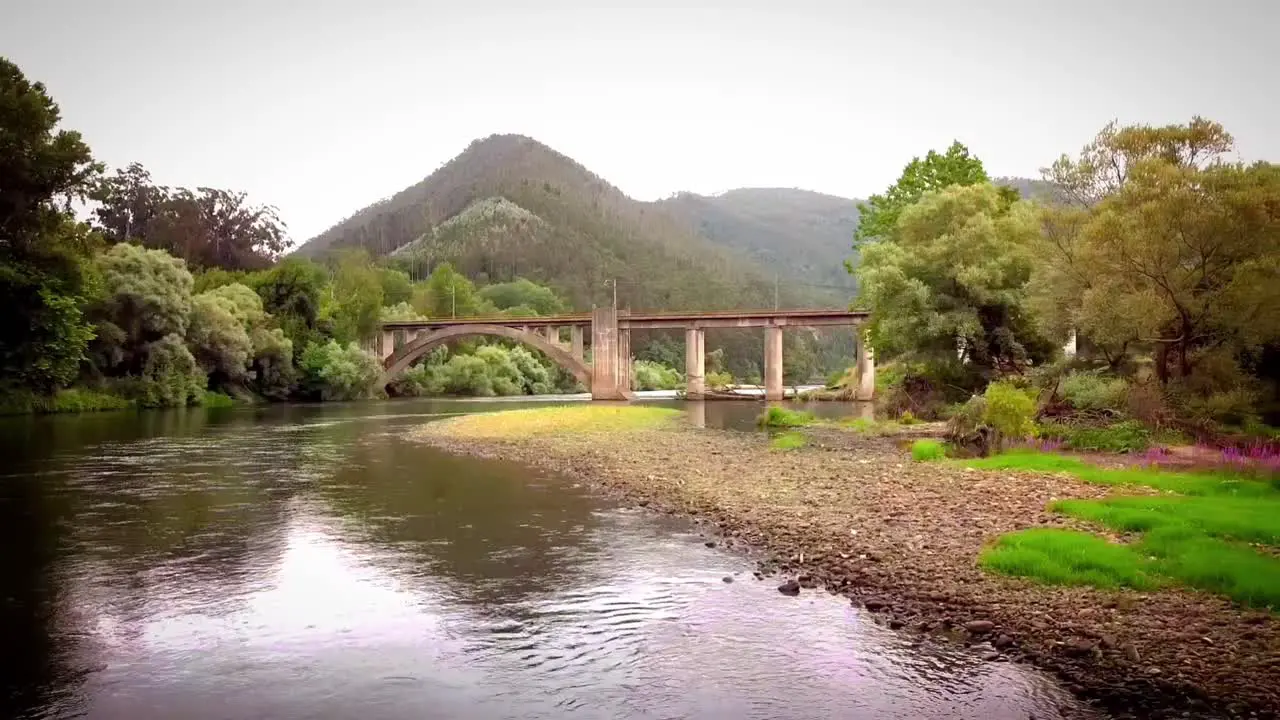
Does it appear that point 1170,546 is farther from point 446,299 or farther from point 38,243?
point 446,299

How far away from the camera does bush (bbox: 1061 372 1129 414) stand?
31812mm

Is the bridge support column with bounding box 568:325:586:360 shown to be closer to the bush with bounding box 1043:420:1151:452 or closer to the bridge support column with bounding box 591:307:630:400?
the bridge support column with bounding box 591:307:630:400

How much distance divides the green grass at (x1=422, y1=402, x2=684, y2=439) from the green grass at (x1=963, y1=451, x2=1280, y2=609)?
1103 inches

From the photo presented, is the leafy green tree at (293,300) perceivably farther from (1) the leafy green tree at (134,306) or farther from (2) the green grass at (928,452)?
(2) the green grass at (928,452)

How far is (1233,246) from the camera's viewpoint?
29.0 meters

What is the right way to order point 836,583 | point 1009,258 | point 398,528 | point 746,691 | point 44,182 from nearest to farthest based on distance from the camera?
point 746,691, point 836,583, point 398,528, point 1009,258, point 44,182

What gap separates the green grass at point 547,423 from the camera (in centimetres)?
4303

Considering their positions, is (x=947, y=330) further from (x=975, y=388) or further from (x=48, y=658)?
(x=48, y=658)

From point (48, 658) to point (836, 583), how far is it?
Result: 10882 millimetres

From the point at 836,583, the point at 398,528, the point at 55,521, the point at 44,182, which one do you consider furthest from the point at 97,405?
the point at 836,583

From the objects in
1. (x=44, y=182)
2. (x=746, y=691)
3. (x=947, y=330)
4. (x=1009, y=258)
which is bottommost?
(x=746, y=691)

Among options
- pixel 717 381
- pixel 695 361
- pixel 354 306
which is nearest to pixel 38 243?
pixel 354 306

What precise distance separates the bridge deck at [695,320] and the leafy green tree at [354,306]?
2810 mm

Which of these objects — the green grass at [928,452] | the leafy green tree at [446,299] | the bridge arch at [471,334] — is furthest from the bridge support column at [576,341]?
the green grass at [928,452]
